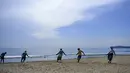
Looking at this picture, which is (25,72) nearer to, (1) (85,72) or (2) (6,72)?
(2) (6,72)

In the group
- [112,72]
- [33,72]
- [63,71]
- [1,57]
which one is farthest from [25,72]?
[1,57]

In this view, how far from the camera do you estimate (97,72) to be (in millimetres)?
17031

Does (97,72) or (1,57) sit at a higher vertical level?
(1,57)

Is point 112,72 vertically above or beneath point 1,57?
beneath

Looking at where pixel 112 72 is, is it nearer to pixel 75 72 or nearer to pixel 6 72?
pixel 75 72

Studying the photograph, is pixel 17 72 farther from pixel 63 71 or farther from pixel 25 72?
pixel 63 71

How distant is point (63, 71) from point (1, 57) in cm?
1157

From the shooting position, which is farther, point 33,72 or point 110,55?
point 110,55

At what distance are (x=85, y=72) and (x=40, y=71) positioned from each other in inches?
138

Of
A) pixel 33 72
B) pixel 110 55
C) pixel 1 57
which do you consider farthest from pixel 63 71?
pixel 1 57

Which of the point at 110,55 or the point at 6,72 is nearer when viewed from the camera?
the point at 6,72

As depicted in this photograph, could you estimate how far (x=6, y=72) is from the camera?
17281mm

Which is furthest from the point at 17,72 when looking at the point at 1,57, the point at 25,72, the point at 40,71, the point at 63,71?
the point at 1,57

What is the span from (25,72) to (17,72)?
0.61m
